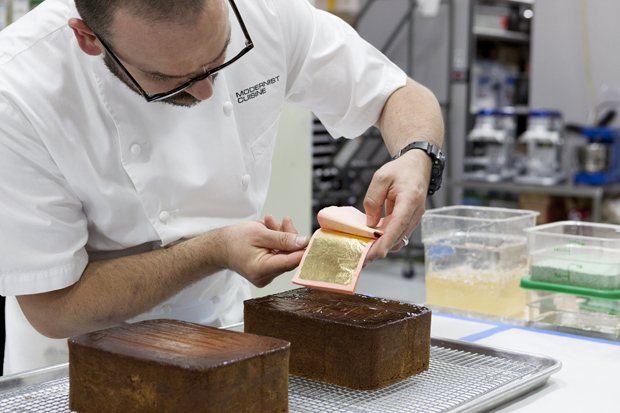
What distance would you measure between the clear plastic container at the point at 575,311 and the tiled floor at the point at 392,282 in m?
2.78

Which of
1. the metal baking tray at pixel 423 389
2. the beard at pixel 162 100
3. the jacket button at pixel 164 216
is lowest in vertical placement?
the metal baking tray at pixel 423 389

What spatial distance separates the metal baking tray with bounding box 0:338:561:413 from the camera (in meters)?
1.07

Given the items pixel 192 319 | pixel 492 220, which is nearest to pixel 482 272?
pixel 492 220

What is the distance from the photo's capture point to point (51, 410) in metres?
1.08

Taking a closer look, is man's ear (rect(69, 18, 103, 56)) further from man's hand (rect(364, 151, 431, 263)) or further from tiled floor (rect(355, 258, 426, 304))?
tiled floor (rect(355, 258, 426, 304))

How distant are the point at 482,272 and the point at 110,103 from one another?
987 millimetres

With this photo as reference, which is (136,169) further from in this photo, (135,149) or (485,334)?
(485,334)

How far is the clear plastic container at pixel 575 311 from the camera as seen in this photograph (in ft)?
5.20

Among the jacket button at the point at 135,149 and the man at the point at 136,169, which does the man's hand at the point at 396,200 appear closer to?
the man at the point at 136,169

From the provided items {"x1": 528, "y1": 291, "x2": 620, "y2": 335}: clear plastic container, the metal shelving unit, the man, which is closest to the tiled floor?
the metal shelving unit

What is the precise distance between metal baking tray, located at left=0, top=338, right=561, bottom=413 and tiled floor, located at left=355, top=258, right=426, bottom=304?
3.22 m

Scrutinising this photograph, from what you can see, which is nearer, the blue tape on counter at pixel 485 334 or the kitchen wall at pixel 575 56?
the blue tape on counter at pixel 485 334

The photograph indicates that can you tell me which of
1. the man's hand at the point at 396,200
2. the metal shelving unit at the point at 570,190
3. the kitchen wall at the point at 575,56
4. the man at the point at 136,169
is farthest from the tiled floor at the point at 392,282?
the man's hand at the point at 396,200

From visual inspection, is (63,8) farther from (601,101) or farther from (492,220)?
(601,101)
